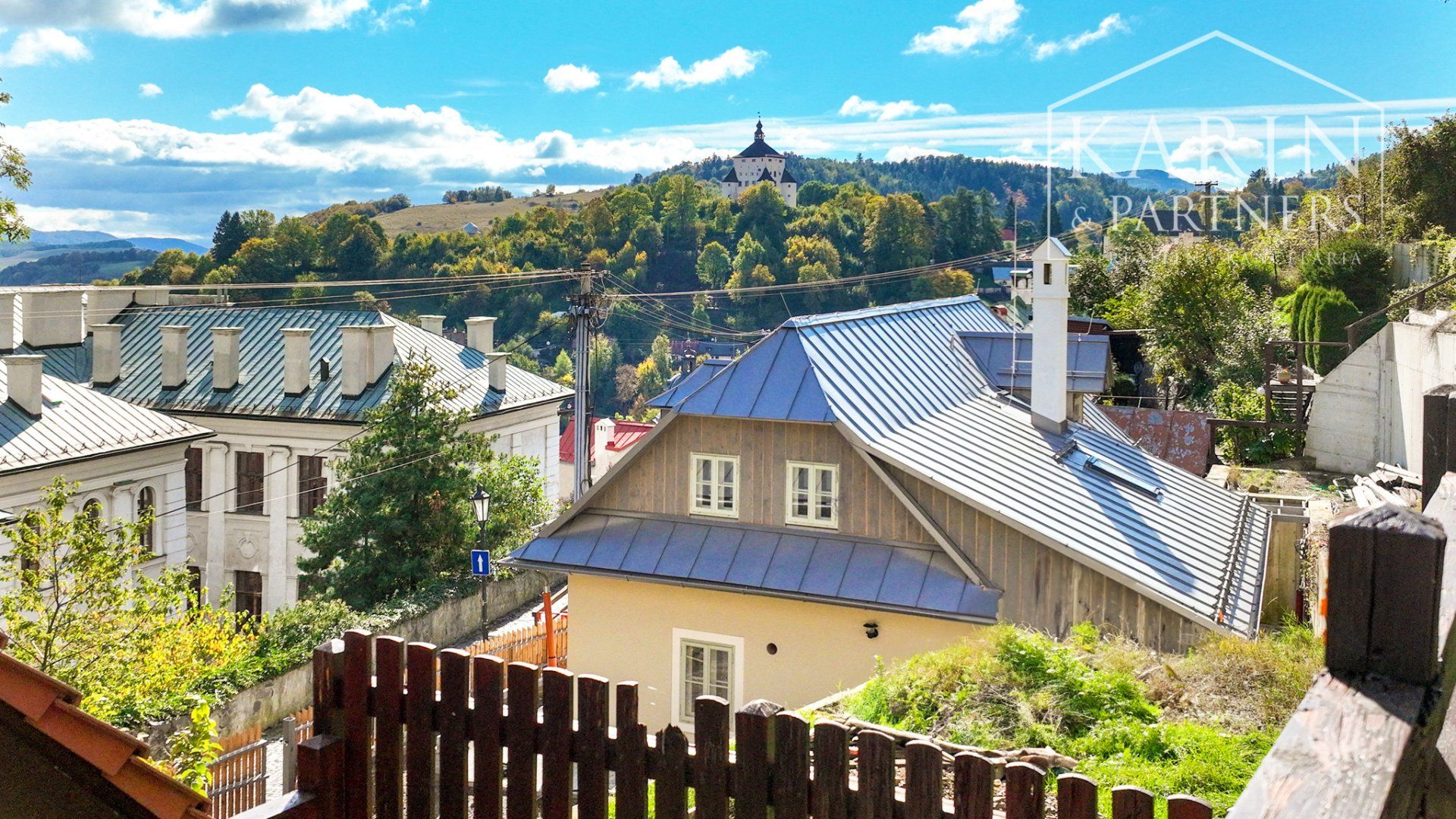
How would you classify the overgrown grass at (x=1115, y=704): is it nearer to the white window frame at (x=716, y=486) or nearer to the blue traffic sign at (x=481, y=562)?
the white window frame at (x=716, y=486)

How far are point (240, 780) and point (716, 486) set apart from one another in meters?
→ 6.61

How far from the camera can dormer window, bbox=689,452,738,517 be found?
13.5 m

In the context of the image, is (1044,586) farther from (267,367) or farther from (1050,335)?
(267,367)

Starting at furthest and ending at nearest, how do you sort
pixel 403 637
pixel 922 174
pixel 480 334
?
1. pixel 922 174
2. pixel 480 334
3. pixel 403 637

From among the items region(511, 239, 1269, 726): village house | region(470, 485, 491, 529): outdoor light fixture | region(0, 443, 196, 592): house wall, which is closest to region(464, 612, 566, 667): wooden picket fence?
region(470, 485, 491, 529): outdoor light fixture

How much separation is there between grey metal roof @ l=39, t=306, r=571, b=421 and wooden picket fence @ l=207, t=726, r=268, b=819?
13.9 m

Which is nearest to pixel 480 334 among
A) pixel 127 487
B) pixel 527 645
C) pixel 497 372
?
pixel 497 372

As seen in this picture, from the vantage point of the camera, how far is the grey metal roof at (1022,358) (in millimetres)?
16812

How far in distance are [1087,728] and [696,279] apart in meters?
99.6

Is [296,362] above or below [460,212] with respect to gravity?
below

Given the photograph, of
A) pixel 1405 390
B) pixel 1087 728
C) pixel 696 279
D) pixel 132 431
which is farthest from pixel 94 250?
pixel 1087 728

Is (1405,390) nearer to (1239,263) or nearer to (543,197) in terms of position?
(1239,263)

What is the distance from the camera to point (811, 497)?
13.2 m

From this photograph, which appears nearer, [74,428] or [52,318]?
[74,428]
